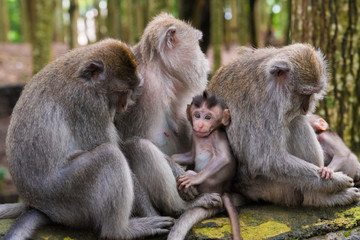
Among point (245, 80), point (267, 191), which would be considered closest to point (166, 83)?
point (245, 80)

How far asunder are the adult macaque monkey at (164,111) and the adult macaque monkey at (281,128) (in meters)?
0.43

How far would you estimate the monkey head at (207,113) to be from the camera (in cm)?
472

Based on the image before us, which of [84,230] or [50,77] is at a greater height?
[50,77]

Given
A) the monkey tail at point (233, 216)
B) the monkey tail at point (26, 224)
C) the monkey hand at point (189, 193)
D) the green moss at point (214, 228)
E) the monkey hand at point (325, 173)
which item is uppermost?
the monkey hand at point (325, 173)

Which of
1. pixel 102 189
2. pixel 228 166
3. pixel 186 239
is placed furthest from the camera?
pixel 228 166

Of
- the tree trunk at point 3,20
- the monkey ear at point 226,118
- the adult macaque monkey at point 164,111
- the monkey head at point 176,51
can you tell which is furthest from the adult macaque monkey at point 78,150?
the tree trunk at point 3,20

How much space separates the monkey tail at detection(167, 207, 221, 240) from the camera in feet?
14.1

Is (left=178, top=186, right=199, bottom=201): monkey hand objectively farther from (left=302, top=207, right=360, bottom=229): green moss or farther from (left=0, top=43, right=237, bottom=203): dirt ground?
(left=0, top=43, right=237, bottom=203): dirt ground

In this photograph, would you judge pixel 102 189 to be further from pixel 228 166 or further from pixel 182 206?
pixel 228 166

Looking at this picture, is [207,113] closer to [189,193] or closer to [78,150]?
[189,193]

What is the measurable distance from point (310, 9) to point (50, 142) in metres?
4.24

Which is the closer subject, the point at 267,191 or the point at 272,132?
the point at 272,132

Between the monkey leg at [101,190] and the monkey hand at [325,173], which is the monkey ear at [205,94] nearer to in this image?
the monkey leg at [101,190]

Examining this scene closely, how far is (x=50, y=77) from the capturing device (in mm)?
4496
